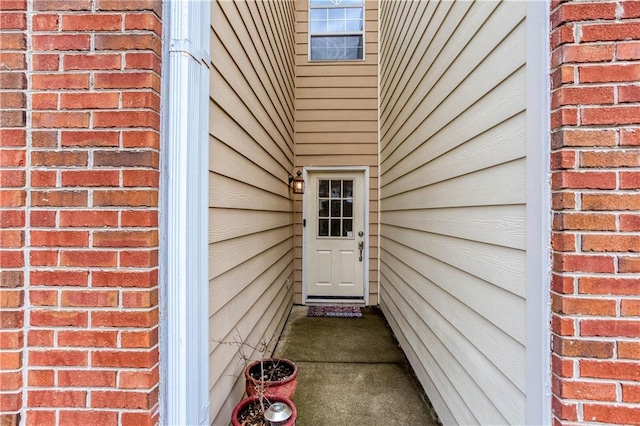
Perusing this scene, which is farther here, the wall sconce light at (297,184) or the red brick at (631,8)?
the wall sconce light at (297,184)

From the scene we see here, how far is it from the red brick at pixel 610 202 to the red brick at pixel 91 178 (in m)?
1.51

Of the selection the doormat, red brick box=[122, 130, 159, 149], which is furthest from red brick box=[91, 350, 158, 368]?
the doormat

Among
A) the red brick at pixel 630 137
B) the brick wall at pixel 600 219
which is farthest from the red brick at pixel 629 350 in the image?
the red brick at pixel 630 137

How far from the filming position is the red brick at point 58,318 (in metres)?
1.06

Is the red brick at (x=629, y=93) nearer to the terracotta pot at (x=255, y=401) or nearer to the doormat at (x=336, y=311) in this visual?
the terracotta pot at (x=255, y=401)

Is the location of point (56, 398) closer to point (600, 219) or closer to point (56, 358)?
point (56, 358)

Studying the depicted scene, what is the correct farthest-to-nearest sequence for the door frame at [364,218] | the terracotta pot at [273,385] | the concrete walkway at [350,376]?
the door frame at [364,218] → the concrete walkway at [350,376] → the terracotta pot at [273,385]

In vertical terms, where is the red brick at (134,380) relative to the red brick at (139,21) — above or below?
below

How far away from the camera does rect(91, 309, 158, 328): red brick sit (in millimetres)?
1054

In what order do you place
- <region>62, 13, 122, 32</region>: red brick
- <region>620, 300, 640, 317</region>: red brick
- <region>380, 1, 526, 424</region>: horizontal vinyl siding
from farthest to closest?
<region>380, 1, 526, 424</region>: horizontal vinyl siding
<region>62, 13, 122, 32</region>: red brick
<region>620, 300, 640, 317</region>: red brick

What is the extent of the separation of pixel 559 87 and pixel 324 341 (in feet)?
9.23

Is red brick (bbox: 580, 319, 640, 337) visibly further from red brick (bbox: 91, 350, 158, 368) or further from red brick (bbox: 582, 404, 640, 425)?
red brick (bbox: 91, 350, 158, 368)

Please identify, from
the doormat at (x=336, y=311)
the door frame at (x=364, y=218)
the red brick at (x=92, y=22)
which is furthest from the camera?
the door frame at (x=364, y=218)

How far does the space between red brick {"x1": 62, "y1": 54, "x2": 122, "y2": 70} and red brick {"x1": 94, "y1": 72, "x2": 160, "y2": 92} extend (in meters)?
0.03
